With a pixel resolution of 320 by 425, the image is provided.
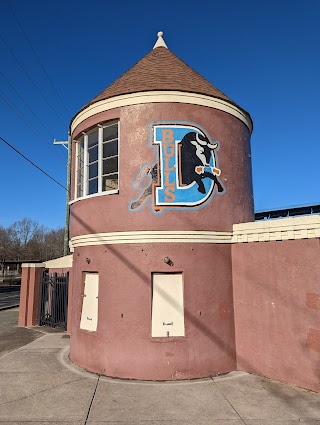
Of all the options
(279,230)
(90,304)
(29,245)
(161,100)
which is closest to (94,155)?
(161,100)

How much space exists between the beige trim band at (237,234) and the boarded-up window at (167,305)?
957 mm

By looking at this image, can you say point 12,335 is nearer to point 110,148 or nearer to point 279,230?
point 110,148

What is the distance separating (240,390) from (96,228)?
5.19 meters

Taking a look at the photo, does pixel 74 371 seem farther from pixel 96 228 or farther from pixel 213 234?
pixel 213 234

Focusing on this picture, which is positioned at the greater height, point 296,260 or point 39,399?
point 296,260

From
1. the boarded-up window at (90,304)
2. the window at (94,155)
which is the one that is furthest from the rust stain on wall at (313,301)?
the window at (94,155)

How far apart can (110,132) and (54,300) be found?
9.02m

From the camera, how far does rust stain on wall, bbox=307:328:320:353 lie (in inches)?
276

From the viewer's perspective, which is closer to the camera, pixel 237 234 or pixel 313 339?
pixel 313 339

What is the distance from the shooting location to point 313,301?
718 cm

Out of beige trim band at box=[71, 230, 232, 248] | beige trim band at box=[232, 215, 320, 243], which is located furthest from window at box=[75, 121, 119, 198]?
beige trim band at box=[232, 215, 320, 243]

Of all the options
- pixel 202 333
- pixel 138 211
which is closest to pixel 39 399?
pixel 202 333

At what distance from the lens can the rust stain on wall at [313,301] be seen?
7.11m

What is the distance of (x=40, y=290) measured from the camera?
1580cm
